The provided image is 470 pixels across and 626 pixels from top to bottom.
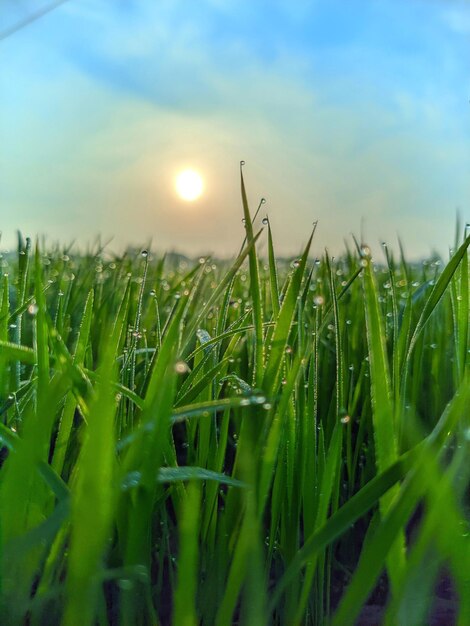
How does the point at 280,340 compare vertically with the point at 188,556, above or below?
above

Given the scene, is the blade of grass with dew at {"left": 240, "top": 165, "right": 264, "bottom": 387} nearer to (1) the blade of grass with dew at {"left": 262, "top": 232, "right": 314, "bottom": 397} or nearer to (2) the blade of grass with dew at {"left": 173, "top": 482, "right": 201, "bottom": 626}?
(1) the blade of grass with dew at {"left": 262, "top": 232, "right": 314, "bottom": 397}

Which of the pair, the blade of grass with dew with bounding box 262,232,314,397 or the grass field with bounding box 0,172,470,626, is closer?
the grass field with bounding box 0,172,470,626

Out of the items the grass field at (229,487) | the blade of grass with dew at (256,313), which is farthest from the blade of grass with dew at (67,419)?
the blade of grass with dew at (256,313)

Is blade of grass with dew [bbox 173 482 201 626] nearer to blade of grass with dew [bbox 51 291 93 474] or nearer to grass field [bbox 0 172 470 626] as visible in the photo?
grass field [bbox 0 172 470 626]

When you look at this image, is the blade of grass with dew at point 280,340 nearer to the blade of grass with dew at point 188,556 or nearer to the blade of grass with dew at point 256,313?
the blade of grass with dew at point 256,313

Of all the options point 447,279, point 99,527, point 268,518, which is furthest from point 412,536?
point 99,527

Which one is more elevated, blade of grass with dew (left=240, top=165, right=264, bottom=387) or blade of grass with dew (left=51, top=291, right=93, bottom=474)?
blade of grass with dew (left=240, top=165, right=264, bottom=387)

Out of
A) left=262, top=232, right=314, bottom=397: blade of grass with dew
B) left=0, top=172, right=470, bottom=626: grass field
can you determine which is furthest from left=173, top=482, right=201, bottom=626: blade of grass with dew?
left=262, top=232, right=314, bottom=397: blade of grass with dew

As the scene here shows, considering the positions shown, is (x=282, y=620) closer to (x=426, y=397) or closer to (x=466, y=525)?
(x=466, y=525)

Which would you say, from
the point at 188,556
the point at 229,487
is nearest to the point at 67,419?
the point at 229,487

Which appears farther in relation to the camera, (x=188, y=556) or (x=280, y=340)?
(x=280, y=340)

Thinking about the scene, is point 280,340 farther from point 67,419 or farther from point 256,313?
point 67,419

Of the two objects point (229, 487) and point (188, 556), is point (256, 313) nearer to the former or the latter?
point (229, 487)

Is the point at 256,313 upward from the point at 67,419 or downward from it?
upward
